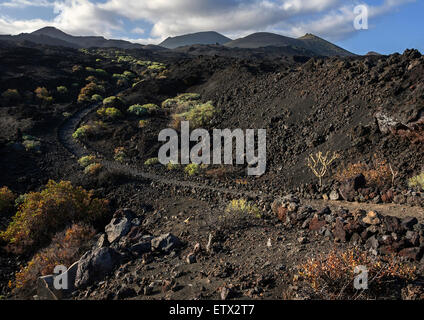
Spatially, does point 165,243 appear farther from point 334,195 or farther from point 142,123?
point 142,123

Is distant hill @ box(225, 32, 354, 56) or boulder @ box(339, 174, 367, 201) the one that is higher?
distant hill @ box(225, 32, 354, 56)

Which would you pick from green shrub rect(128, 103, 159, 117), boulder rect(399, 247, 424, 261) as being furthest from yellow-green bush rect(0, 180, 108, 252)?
green shrub rect(128, 103, 159, 117)

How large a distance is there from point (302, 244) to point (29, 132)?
2212cm

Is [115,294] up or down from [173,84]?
down

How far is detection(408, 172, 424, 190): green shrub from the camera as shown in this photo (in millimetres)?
8719

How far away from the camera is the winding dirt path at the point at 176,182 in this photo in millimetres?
7903

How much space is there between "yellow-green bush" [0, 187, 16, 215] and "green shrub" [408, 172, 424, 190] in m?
16.1

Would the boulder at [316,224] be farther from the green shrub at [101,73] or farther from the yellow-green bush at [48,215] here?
the green shrub at [101,73]

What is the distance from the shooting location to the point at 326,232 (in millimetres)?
6844

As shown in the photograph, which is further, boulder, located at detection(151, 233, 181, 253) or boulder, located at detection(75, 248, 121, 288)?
boulder, located at detection(151, 233, 181, 253)

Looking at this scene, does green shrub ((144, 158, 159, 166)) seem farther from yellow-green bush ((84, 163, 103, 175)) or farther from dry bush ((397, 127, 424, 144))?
dry bush ((397, 127, 424, 144))

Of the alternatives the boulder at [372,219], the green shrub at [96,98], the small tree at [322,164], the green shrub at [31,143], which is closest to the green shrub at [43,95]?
the green shrub at [96,98]
